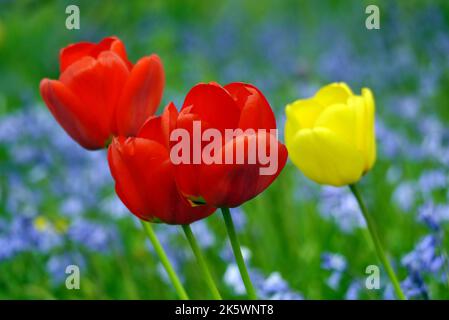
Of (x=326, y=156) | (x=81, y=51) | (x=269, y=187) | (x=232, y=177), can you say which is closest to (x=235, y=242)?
(x=232, y=177)

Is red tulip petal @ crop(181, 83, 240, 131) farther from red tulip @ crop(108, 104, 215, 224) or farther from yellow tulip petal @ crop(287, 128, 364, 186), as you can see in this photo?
yellow tulip petal @ crop(287, 128, 364, 186)

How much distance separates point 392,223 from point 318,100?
0.97 m

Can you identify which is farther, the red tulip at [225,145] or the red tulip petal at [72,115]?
the red tulip petal at [72,115]


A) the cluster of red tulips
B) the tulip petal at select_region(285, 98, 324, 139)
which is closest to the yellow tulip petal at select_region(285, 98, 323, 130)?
the tulip petal at select_region(285, 98, 324, 139)

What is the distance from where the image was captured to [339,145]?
0.81m

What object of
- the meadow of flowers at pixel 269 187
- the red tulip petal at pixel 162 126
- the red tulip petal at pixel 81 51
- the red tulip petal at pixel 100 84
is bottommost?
the meadow of flowers at pixel 269 187

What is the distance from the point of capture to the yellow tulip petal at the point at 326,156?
80 cm

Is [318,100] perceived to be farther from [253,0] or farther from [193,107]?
[253,0]

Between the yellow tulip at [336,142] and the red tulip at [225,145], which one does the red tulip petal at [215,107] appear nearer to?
the red tulip at [225,145]

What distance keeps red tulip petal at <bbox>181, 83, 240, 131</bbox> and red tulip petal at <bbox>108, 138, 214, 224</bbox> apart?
→ 47mm

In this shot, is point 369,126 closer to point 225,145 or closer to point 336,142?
point 336,142

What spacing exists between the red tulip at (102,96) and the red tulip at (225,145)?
6.3 inches

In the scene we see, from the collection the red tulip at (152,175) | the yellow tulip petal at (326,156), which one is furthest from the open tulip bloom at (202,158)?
the yellow tulip petal at (326,156)
